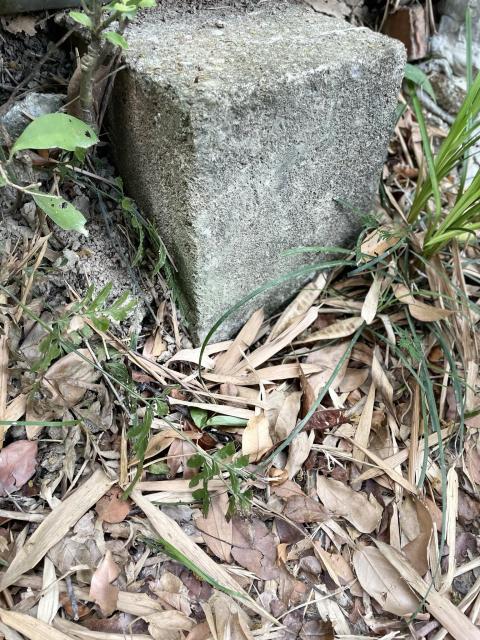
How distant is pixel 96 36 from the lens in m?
0.89

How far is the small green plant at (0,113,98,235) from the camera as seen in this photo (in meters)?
0.90

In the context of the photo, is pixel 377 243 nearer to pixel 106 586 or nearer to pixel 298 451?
pixel 298 451

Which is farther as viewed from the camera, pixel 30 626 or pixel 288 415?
pixel 288 415

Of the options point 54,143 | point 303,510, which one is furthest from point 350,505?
point 54,143

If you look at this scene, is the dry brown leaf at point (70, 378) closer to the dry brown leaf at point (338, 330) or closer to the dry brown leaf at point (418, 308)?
the dry brown leaf at point (338, 330)

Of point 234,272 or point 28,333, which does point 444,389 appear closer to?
point 234,272

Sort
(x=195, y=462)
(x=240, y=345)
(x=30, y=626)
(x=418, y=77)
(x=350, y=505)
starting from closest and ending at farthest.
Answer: (x=30, y=626)
(x=195, y=462)
(x=350, y=505)
(x=240, y=345)
(x=418, y=77)

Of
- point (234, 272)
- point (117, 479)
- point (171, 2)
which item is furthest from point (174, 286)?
point (171, 2)

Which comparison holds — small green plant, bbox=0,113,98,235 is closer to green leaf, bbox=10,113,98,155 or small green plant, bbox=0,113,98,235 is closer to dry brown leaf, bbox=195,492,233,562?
green leaf, bbox=10,113,98,155

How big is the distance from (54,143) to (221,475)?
63 centimetres

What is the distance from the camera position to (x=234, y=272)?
1130mm

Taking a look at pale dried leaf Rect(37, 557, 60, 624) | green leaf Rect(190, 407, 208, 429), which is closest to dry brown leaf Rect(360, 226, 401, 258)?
green leaf Rect(190, 407, 208, 429)

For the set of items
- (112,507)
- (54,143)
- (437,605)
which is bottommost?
(437,605)

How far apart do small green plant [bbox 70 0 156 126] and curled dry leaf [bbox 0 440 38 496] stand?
1.92 feet
